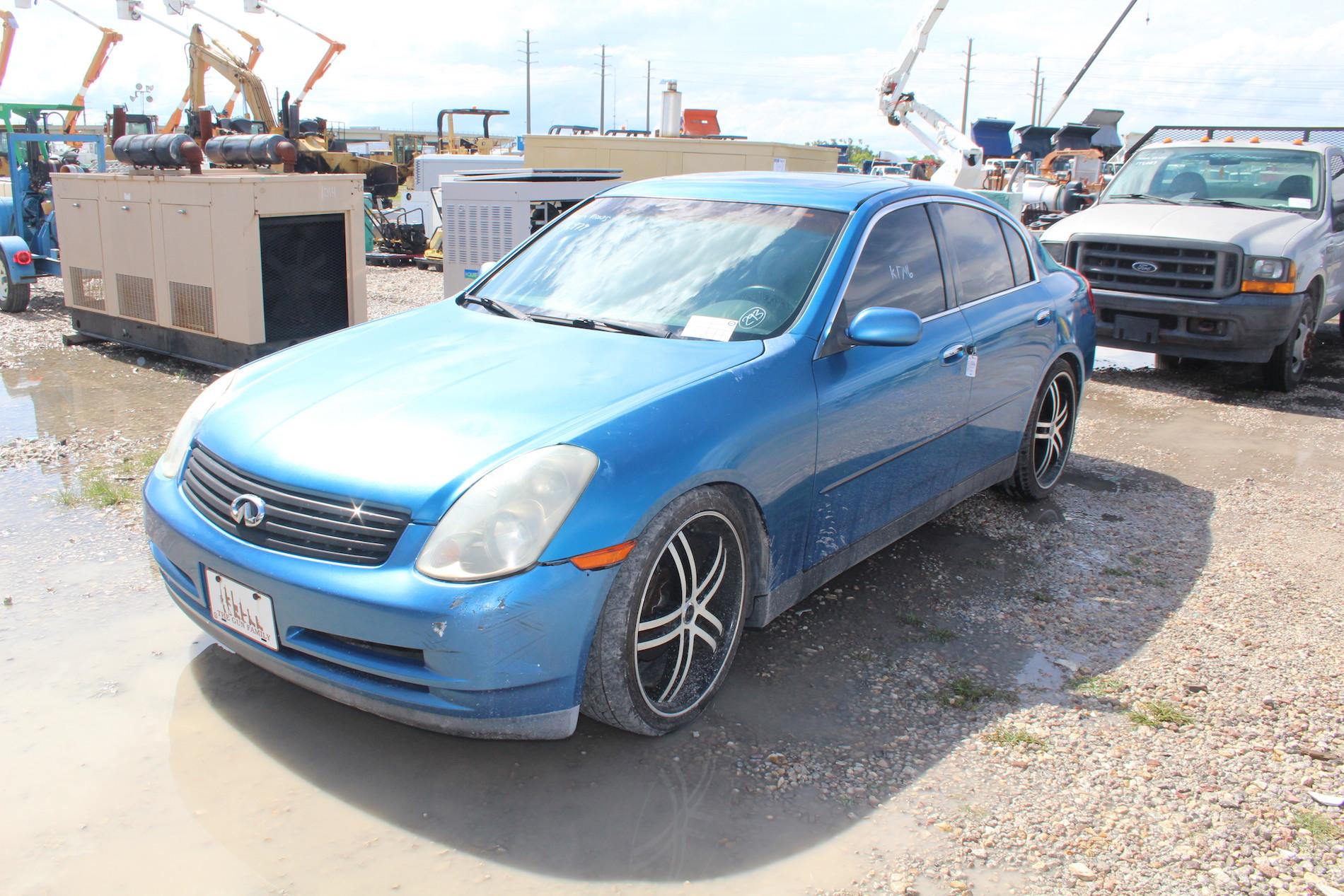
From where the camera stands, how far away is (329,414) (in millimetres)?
3021

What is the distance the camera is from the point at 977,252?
474cm

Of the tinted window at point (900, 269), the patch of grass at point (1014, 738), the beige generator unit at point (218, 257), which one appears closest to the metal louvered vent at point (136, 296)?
the beige generator unit at point (218, 257)

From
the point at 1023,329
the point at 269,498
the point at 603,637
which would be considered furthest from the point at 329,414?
the point at 1023,329

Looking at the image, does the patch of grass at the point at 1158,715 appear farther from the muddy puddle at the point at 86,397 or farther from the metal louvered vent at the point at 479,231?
the metal louvered vent at the point at 479,231

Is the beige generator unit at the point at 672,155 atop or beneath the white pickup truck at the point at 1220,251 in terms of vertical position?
atop

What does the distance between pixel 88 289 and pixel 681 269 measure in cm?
740

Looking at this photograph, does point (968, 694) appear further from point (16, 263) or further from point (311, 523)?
point (16, 263)

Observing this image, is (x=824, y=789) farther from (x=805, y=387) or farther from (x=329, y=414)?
(x=329, y=414)

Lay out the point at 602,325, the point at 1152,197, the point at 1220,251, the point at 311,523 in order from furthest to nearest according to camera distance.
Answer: the point at 1152,197 < the point at 1220,251 < the point at 602,325 < the point at 311,523

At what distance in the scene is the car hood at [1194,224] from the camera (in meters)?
8.15

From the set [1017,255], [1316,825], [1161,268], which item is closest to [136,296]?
[1017,255]

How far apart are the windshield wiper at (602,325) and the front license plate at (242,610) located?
4.82ft

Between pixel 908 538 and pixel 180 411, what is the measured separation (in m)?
4.87

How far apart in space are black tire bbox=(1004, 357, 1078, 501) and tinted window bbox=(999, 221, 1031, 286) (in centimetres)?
51
